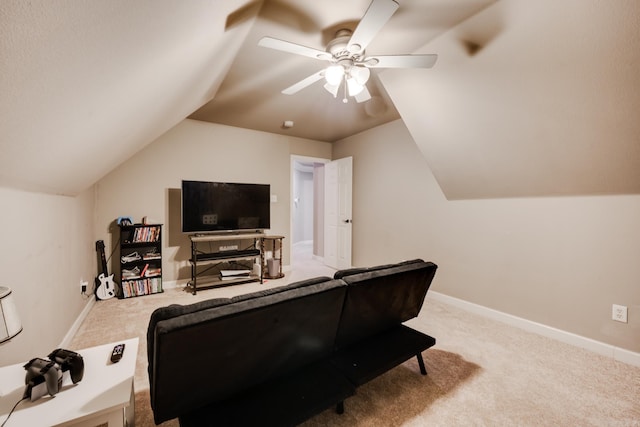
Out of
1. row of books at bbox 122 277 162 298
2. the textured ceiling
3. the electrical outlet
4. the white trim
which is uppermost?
the textured ceiling

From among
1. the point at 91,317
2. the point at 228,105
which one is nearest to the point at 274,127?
the point at 228,105

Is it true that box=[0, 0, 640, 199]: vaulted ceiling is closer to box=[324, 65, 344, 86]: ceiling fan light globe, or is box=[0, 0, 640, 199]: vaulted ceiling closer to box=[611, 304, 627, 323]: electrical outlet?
box=[324, 65, 344, 86]: ceiling fan light globe

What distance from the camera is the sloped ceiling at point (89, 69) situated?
0.74m

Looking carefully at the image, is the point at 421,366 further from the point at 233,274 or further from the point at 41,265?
the point at 233,274

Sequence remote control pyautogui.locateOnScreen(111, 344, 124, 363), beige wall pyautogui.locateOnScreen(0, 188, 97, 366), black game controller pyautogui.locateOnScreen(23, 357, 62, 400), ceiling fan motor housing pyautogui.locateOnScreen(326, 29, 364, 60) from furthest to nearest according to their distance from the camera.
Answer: ceiling fan motor housing pyautogui.locateOnScreen(326, 29, 364, 60), beige wall pyautogui.locateOnScreen(0, 188, 97, 366), remote control pyautogui.locateOnScreen(111, 344, 124, 363), black game controller pyautogui.locateOnScreen(23, 357, 62, 400)

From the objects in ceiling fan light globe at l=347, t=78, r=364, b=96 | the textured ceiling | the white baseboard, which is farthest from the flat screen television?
the white baseboard

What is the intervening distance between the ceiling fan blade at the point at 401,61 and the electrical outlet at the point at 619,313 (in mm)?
2505

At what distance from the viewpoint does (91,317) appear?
2.92 m

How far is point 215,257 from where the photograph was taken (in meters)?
3.88

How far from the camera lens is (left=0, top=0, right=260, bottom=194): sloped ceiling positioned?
74cm

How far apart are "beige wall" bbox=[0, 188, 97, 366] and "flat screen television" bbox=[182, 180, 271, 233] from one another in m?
1.17

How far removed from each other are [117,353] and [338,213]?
421 centimetres

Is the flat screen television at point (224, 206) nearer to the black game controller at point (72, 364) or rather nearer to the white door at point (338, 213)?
the white door at point (338, 213)

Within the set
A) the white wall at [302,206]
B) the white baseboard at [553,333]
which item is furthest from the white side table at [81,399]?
the white wall at [302,206]
